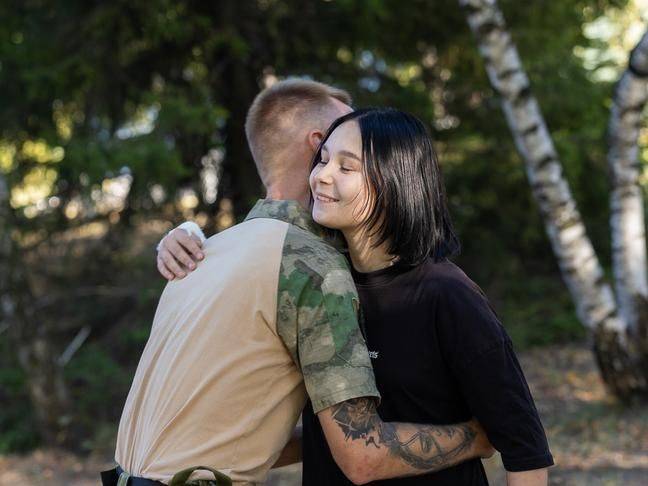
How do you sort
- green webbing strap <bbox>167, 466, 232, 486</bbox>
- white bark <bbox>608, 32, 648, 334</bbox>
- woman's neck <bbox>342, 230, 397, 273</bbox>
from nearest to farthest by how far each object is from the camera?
green webbing strap <bbox>167, 466, 232, 486</bbox>, woman's neck <bbox>342, 230, 397, 273</bbox>, white bark <bbox>608, 32, 648, 334</bbox>

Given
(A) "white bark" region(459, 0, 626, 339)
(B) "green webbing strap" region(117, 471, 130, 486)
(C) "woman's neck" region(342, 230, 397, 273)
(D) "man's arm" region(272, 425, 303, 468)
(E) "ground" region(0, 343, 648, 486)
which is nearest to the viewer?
(B) "green webbing strap" region(117, 471, 130, 486)

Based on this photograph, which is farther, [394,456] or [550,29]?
[550,29]

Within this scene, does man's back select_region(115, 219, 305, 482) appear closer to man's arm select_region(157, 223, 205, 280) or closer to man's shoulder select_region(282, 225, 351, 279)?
man's shoulder select_region(282, 225, 351, 279)

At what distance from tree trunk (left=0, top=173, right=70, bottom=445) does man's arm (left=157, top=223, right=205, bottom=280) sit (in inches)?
231

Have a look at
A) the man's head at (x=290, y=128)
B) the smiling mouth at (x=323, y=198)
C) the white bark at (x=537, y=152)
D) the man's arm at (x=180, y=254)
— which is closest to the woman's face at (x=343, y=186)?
the smiling mouth at (x=323, y=198)

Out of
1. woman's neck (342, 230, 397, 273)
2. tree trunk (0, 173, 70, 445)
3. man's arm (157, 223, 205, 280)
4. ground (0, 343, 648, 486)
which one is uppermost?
man's arm (157, 223, 205, 280)

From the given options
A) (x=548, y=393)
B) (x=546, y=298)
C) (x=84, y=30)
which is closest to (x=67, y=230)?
(x=84, y=30)

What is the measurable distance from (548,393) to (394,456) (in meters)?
6.83

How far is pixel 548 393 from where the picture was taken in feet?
27.4

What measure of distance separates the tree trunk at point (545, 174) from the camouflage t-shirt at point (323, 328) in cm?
451

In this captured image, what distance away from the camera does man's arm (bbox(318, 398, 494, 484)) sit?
6.39 ft

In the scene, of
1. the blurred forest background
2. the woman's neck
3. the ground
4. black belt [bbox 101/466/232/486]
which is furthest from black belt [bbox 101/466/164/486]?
the blurred forest background

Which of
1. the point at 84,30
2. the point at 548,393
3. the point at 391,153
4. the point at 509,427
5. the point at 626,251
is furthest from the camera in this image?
the point at 548,393

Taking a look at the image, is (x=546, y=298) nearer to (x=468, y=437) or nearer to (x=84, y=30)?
(x=84, y=30)
